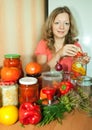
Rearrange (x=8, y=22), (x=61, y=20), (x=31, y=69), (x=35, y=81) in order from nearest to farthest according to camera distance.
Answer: (x=35, y=81) → (x=31, y=69) → (x=8, y=22) → (x=61, y=20)

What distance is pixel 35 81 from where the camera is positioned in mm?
861

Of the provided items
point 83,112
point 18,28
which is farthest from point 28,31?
point 83,112

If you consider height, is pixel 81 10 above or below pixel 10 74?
Result: above

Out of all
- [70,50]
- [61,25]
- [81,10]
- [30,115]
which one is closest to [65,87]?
[30,115]

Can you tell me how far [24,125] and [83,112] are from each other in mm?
254

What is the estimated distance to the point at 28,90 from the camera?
0.85 m

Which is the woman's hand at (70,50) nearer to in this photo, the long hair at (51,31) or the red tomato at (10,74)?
the long hair at (51,31)

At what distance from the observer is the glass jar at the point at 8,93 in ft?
2.76

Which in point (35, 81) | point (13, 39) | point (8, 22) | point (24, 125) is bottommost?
point (24, 125)

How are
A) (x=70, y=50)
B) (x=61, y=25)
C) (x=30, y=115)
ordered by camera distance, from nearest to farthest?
(x=30, y=115) → (x=70, y=50) → (x=61, y=25)

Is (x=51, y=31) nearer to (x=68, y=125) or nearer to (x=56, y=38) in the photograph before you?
(x=56, y=38)

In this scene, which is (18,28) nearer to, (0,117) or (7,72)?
(7,72)

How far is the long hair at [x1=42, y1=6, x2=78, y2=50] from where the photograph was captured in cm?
136

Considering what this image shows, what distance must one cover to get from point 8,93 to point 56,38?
2.24 feet
